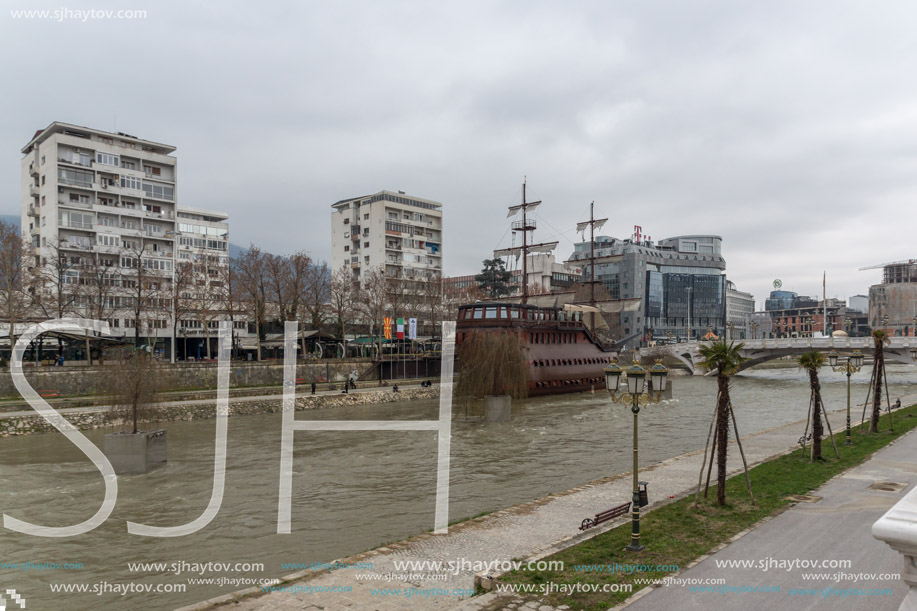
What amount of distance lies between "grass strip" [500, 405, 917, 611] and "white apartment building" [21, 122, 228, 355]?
48.7 m

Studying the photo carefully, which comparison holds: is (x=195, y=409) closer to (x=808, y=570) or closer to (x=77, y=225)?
(x=808, y=570)

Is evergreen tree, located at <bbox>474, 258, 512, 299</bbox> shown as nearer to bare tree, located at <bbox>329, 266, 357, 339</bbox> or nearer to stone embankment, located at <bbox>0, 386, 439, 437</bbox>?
bare tree, located at <bbox>329, 266, 357, 339</bbox>

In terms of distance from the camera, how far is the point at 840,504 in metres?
12.7

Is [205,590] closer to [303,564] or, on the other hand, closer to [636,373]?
[303,564]

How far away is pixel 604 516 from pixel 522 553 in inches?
92.9

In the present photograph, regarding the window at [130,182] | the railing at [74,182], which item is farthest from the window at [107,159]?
the railing at [74,182]

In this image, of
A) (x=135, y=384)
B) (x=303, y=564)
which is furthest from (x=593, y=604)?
(x=135, y=384)

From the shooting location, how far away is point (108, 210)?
2260 inches

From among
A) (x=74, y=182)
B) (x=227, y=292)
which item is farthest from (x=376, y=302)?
(x=74, y=182)

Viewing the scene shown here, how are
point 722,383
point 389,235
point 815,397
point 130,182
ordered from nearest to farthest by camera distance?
point 722,383 → point 815,397 → point 130,182 → point 389,235

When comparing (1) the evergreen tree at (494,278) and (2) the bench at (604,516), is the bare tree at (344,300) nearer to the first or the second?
(1) the evergreen tree at (494,278)

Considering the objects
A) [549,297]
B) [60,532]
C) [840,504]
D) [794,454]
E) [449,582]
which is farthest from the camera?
[549,297]

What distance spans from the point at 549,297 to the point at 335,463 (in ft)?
227

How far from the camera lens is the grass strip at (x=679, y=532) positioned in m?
8.64
